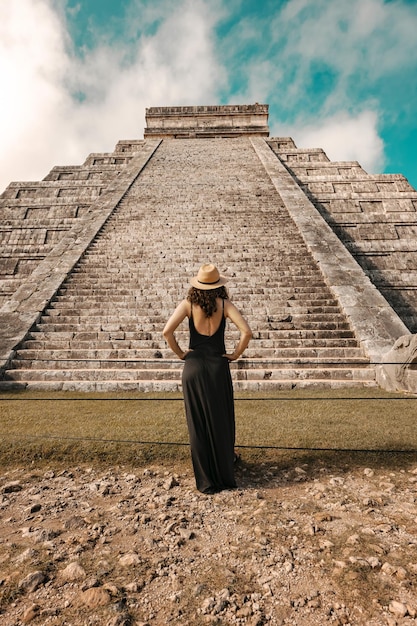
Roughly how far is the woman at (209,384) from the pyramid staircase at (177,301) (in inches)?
65.6

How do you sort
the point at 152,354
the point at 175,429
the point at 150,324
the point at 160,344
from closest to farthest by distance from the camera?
the point at 175,429
the point at 152,354
the point at 160,344
the point at 150,324

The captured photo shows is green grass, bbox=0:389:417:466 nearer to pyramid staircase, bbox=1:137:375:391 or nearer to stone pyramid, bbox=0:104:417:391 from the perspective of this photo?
pyramid staircase, bbox=1:137:375:391

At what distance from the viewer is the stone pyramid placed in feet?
22.5

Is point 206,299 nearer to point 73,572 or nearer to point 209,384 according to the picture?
point 209,384

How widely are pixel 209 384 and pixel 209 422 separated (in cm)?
31

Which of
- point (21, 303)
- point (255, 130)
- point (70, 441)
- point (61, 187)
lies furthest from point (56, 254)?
point (255, 130)

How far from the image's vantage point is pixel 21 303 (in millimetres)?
8438

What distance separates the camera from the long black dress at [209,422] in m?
2.92

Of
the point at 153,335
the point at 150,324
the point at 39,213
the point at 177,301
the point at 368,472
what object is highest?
the point at 39,213

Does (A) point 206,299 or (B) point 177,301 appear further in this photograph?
(B) point 177,301

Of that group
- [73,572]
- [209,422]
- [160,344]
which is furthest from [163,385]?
[73,572]

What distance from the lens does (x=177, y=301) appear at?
8.52 m

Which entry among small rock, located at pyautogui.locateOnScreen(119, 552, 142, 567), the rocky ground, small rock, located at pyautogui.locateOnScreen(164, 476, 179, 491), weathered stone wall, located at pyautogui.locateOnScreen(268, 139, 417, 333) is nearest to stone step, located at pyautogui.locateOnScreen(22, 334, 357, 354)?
weathered stone wall, located at pyautogui.locateOnScreen(268, 139, 417, 333)

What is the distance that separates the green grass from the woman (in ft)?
2.23
